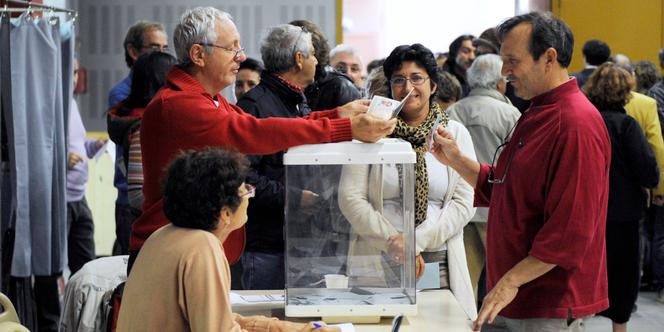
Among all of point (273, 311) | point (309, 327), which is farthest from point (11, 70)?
point (309, 327)

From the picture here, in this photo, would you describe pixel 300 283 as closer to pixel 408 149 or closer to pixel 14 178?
pixel 408 149

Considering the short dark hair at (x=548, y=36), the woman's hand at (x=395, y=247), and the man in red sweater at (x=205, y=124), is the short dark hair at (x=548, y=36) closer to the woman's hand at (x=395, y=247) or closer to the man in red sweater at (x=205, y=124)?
the man in red sweater at (x=205, y=124)

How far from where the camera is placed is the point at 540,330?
295cm

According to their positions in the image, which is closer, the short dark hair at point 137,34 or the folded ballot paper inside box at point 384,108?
the folded ballot paper inside box at point 384,108

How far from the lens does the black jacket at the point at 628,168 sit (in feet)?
18.9

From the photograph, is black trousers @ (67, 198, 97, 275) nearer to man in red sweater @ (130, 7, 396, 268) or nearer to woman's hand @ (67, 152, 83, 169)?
woman's hand @ (67, 152, 83, 169)

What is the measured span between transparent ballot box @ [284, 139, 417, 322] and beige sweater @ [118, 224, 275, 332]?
1.99ft

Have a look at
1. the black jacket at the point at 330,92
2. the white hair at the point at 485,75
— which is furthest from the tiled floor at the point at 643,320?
the black jacket at the point at 330,92

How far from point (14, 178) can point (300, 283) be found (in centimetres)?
212

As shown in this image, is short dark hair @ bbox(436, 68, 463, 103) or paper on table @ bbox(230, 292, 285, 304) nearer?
paper on table @ bbox(230, 292, 285, 304)

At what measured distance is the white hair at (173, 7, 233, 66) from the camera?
3.21 meters

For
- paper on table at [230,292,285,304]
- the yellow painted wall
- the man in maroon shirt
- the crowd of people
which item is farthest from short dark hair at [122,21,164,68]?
the yellow painted wall

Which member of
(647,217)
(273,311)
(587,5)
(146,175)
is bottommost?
(647,217)

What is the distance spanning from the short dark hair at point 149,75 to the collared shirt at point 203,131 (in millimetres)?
1469
